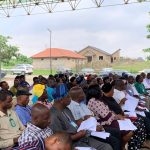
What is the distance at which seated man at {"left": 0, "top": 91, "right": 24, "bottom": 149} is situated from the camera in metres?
4.44

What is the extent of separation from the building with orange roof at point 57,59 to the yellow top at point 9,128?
55.6 meters

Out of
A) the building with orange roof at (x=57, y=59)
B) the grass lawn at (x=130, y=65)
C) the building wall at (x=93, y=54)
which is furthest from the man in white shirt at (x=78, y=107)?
the building wall at (x=93, y=54)

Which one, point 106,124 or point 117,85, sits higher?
point 117,85

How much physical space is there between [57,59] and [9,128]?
2288 inches

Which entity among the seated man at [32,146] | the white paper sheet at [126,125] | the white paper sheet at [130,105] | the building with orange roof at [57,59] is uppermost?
the building with orange roof at [57,59]

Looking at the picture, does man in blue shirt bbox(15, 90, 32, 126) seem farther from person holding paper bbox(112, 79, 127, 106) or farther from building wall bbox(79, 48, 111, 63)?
building wall bbox(79, 48, 111, 63)

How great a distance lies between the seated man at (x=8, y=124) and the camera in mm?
4440

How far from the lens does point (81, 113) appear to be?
5445mm

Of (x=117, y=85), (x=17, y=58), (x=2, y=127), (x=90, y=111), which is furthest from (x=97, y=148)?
(x=17, y=58)

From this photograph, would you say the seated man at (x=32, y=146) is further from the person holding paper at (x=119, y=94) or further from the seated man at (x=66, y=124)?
the person holding paper at (x=119, y=94)

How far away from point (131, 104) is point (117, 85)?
874 mm

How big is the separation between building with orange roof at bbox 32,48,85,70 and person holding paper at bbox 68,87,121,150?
180 feet

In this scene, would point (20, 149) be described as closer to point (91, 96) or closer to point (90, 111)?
point (90, 111)

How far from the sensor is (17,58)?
56.7 m
